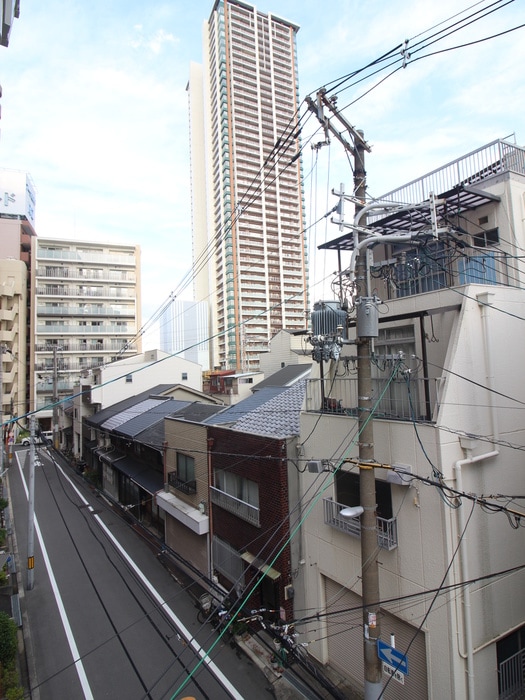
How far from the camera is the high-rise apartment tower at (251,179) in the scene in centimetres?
9131

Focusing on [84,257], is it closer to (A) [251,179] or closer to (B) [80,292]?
(B) [80,292]

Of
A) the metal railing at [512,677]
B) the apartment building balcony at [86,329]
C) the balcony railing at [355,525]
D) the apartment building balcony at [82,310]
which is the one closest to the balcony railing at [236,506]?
the balcony railing at [355,525]

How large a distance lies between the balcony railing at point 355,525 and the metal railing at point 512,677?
148 inches

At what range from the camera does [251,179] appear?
3647 inches

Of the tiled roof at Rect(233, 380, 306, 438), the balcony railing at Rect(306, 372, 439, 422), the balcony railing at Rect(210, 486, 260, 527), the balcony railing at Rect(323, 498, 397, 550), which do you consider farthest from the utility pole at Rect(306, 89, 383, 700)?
the balcony railing at Rect(210, 486, 260, 527)

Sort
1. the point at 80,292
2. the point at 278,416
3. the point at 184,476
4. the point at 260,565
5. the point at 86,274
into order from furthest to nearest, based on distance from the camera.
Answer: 1. the point at 86,274
2. the point at 80,292
3. the point at 184,476
4. the point at 278,416
5. the point at 260,565

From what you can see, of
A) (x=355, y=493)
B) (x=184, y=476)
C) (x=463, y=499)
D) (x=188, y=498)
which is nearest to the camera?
(x=463, y=499)

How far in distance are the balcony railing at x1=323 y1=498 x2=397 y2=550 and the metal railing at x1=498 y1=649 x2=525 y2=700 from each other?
3751mm

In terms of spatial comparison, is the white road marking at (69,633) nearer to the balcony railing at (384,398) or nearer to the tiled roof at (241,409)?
A: the tiled roof at (241,409)

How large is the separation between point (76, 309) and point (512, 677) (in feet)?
218

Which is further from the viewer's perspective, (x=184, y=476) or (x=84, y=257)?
(x=84, y=257)

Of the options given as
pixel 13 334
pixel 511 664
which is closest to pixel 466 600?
pixel 511 664

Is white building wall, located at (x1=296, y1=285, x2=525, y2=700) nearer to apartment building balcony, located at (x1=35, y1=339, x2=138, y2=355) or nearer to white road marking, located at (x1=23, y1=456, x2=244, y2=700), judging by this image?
white road marking, located at (x1=23, y1=456, x2=244, y2=700)

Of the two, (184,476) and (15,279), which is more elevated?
(15,279)
